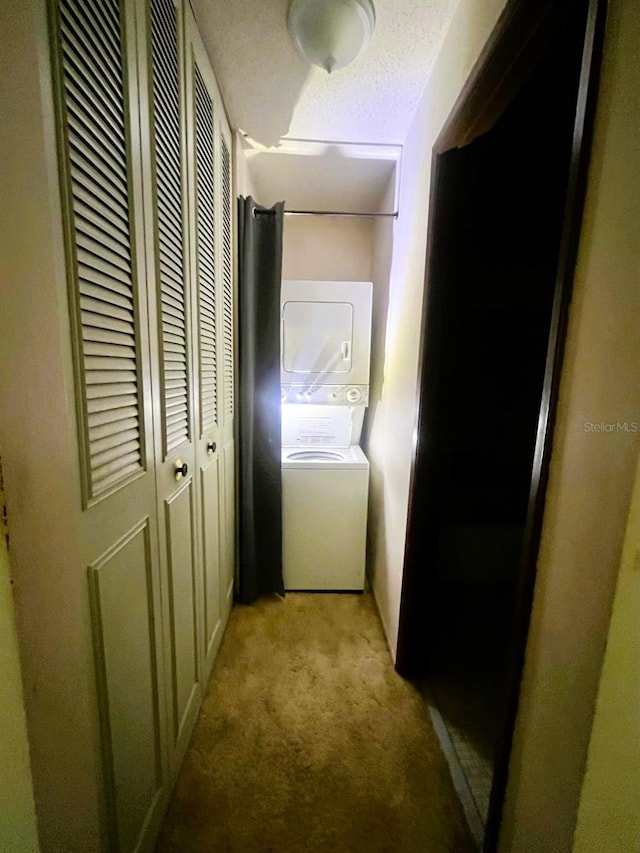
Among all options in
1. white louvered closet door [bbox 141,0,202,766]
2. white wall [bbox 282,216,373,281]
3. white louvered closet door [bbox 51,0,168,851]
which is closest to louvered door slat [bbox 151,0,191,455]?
white louvered closet door [bbox 141,0,202,766]

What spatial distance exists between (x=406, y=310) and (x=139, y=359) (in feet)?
4.04

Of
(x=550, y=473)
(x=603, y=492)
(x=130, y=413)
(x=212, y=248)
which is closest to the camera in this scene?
(x=603, y=492)

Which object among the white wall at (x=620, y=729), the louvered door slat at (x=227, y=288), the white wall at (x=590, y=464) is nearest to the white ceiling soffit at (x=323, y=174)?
the louvered door slat at (x=227, y=288)

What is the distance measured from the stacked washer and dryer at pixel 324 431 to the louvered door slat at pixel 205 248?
77 cm

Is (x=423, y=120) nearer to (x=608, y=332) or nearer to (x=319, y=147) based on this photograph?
(x=319, y=147)

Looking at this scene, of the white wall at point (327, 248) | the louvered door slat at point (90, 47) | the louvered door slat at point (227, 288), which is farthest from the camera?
the white wall at point (327, 248)

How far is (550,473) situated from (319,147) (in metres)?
1.98

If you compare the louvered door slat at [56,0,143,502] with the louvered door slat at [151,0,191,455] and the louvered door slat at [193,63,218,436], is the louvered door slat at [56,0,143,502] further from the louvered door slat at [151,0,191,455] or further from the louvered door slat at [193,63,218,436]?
the louvered door slat at [193,63,218,436]

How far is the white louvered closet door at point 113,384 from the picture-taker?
22.8 inches

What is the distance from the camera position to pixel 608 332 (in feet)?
1.73

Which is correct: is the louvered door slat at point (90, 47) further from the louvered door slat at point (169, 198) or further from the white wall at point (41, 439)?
the louvered door slat at point (169, 198)

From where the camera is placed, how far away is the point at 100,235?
64 cm

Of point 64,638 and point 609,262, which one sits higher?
point 609,262

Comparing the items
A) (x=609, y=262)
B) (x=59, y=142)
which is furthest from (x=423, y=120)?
(x=59, y=142)
